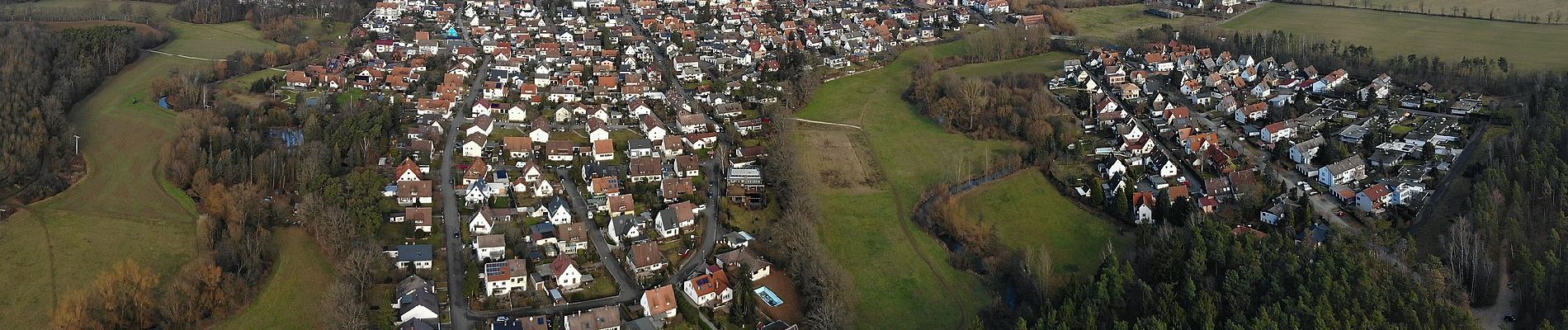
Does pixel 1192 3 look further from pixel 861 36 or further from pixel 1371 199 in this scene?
pixel 1371 199

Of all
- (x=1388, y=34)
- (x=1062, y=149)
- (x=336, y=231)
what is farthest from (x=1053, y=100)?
(x=336, y=231)

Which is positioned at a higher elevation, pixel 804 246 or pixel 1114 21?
pixel 1114 21

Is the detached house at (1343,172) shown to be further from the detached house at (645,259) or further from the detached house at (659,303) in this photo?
the detached house at (659,303)

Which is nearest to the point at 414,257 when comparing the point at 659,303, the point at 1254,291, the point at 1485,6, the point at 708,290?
the point at 659,303

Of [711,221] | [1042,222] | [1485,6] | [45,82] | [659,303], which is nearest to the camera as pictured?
[659,303]

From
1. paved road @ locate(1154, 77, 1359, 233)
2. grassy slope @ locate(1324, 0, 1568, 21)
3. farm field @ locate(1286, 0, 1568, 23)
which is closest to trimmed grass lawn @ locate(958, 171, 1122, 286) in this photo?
paved road @ locate(1154, 77, 1359, 233)

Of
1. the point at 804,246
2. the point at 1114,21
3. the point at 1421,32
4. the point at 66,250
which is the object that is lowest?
the point at 66,250

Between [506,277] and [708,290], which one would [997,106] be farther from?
[506,277]
